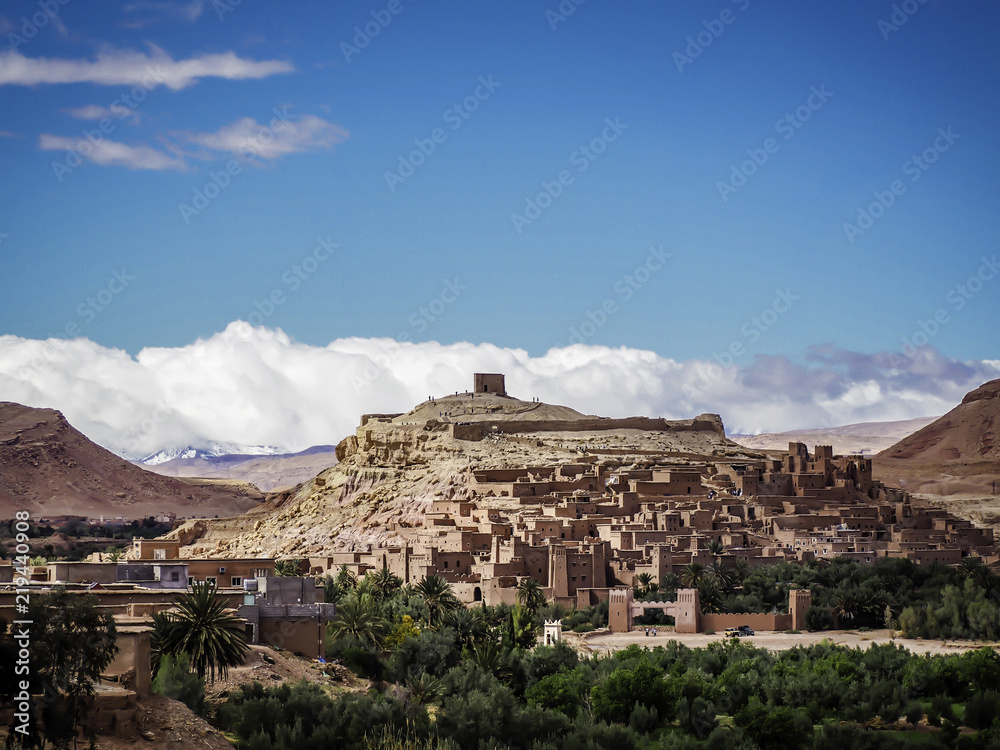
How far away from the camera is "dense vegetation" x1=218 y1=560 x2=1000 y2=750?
87.3 ft

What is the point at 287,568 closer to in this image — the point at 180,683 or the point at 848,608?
the point at 848,608

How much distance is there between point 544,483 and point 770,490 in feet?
31.9

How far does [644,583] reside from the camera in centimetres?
5659

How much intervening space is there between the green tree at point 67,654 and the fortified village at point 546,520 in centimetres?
1062

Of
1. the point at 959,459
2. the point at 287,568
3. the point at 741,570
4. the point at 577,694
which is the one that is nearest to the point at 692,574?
the point at 741,570

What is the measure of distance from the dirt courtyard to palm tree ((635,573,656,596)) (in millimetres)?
3001

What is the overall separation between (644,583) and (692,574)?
66.2 inches

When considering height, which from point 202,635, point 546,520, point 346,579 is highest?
point 546,520

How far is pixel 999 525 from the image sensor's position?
8219 centimetres

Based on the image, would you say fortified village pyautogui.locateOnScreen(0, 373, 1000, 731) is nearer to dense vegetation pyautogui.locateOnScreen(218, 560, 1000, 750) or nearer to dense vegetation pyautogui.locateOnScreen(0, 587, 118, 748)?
dense vegetation pyautogui.locateOnScreen(218, 560, 1000, 750)

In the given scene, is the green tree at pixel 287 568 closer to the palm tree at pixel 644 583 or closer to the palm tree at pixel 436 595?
the palm tree at pixel 436 595

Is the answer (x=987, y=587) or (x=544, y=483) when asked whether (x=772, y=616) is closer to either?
(x=987, y=587)

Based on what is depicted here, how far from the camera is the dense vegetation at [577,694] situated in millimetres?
26600

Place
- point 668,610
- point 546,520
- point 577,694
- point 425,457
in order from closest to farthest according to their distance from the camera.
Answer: point 577,694 < point 668,610 < point 546,520 < point 425,457
